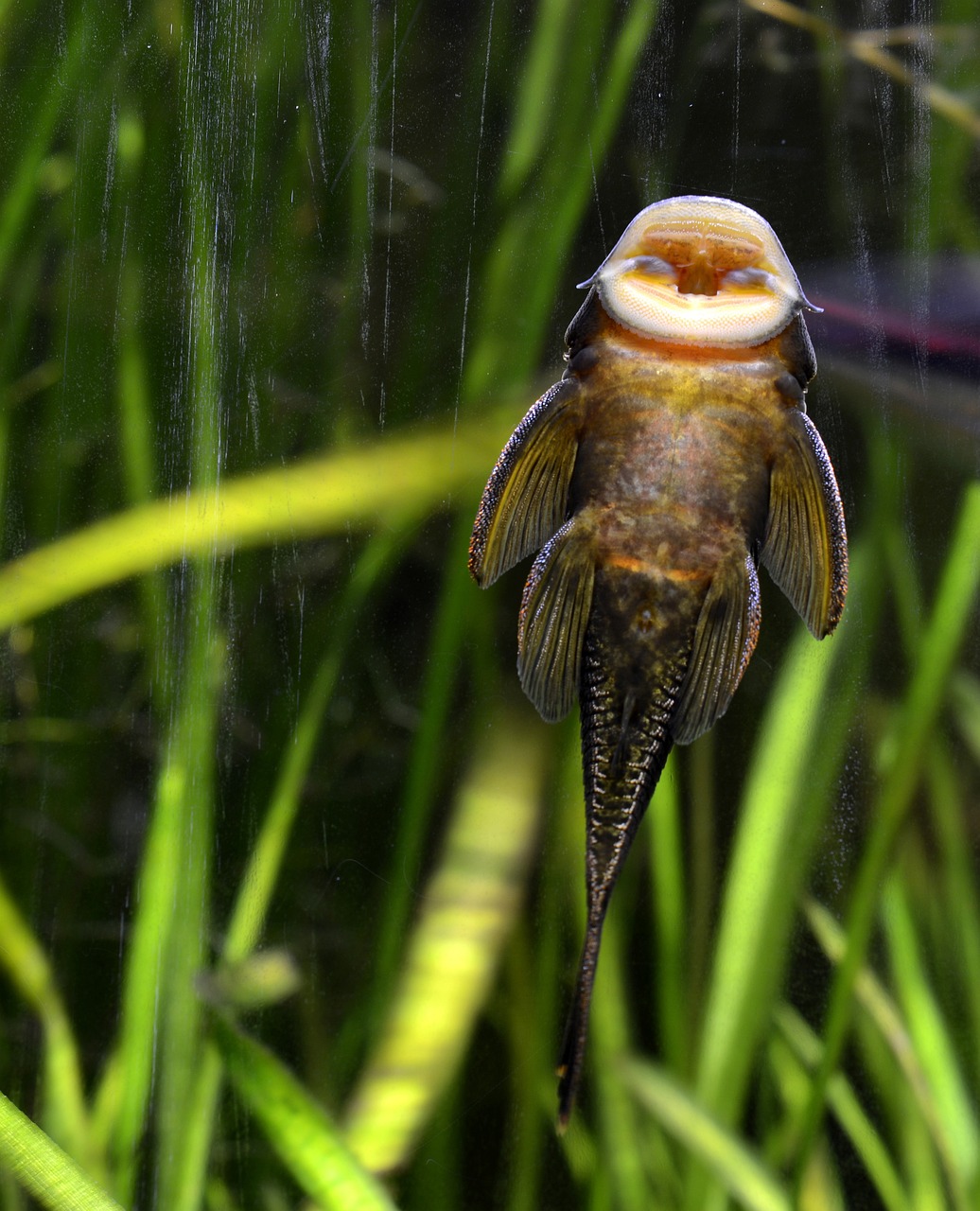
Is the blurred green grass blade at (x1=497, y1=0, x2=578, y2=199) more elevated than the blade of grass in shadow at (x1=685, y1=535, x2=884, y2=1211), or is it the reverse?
the blurred green grass blade at (x1=497, y1=0, x2=578, y2=199)

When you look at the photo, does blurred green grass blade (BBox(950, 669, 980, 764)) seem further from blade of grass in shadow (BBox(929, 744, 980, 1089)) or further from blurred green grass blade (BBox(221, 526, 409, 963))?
blurred green grass blade (BBox(221, 526, 409, 963))

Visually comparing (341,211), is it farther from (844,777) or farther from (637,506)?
(844,777)

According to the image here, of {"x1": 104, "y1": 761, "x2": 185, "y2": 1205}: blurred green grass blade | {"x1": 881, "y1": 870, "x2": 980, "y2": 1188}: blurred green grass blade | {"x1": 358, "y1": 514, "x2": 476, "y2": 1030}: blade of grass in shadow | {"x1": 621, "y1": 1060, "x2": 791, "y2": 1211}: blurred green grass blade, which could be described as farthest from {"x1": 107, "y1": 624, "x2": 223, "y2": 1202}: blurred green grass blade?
{"x1": 881, "y1": 870, "x2": 980, "y2": 1188}: blurred green grass blade

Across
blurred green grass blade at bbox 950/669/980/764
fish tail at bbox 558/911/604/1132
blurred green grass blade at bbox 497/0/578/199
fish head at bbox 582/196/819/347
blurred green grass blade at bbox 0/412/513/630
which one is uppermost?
blurred green grass blade at bbox 497/0/578/199

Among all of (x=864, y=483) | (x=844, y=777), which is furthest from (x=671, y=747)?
(x=864, y=483)

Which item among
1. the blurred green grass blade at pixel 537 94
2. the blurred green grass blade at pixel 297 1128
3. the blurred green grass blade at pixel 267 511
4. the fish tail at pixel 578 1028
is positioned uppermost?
the blurred green grass blade at pixel 537 94

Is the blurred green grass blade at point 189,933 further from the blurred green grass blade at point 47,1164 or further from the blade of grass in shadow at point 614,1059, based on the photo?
the blade of grass in shadow at point 614,1059

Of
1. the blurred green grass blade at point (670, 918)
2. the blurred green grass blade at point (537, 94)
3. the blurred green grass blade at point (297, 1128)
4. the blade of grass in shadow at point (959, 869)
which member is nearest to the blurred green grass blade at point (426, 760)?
the blurred green grass blade at point (297, 1128)
